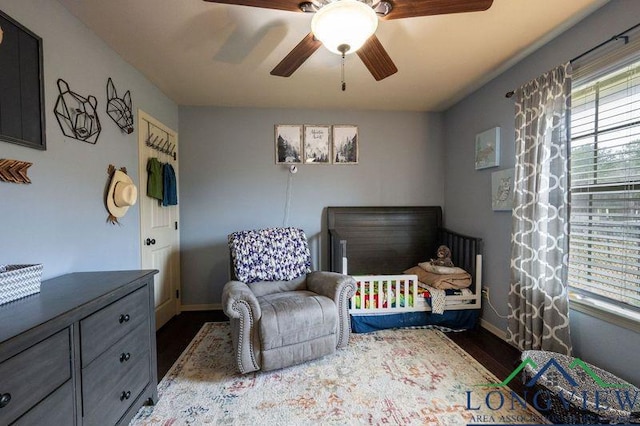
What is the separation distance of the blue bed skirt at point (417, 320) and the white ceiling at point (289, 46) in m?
2.27

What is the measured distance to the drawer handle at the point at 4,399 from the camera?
0.81m

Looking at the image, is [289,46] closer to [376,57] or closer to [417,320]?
[376,57]

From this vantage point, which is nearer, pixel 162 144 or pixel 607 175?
pixel 607 175

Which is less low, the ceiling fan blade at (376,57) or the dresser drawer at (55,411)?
the ceiling fan blade at (376,57)

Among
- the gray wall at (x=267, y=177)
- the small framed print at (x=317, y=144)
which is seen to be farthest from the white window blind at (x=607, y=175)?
the small framed print at (x=317, y=144)

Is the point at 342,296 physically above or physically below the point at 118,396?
above

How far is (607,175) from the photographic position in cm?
172

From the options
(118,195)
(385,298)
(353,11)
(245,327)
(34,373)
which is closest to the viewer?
(34,373)

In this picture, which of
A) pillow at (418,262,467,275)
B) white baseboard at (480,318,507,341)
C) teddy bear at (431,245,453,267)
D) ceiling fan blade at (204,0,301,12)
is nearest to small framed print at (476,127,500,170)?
teddy bear at (431,245,453,267)

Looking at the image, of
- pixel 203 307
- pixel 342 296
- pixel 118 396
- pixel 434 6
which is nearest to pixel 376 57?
pixel 434 6

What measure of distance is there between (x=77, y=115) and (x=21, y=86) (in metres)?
0.38

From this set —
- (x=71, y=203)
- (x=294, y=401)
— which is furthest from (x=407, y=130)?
(x=71, y=203)

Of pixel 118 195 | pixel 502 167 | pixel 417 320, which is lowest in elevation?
pixel 417 320

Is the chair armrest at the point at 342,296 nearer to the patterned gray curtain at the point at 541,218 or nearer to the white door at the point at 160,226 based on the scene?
the patterned gray curtain at the point at 541,218
